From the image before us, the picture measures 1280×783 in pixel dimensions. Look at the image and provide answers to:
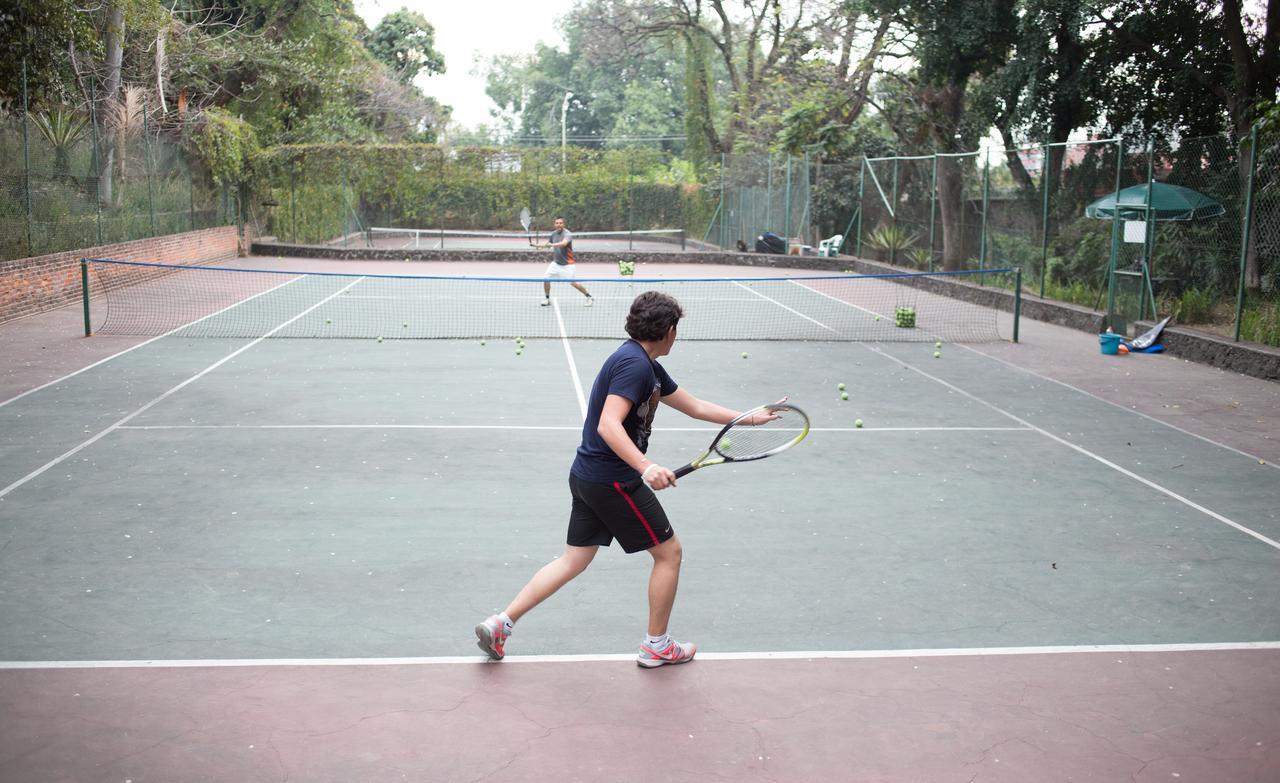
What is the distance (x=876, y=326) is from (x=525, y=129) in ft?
242

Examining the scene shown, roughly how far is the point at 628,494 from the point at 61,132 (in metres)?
19.9

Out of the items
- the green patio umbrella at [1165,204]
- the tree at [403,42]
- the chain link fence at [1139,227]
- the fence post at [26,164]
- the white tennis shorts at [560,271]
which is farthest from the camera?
the tree at [403,42]

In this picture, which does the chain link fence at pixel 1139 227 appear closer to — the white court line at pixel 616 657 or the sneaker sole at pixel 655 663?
the white court line at pixel 616 657

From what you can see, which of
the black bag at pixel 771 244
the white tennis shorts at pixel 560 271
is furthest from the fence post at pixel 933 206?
A: the white tennis shorts at pixel 560 271

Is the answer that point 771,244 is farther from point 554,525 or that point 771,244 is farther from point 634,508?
point 634,508

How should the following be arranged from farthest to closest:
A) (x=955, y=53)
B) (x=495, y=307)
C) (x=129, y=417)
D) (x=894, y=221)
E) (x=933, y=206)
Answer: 1. (x=894, y=221)
2. (x=955, y=53)
3. (x=933, y=206)
4. (x=495, y=307)
5. (x=129, y=417)

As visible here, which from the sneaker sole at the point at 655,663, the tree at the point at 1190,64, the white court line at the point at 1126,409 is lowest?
the sneaker sole at the point at 655,663

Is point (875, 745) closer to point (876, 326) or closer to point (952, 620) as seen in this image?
point (952, 620)

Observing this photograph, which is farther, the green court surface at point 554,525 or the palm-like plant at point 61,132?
the palm-like plant at point 61,132

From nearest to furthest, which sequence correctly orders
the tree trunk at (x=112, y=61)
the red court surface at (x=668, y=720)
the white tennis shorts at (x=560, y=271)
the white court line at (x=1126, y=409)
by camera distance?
the red court surface at (x=668, y=720)
the white court line at (x=1126, y=409)
the white tennis shorts at (x=560, y=271)
the tree trunk at (x=112, y=61)

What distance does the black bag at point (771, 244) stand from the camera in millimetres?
34062

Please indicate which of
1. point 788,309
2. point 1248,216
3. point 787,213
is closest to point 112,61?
point 788,309

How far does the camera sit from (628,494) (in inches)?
205

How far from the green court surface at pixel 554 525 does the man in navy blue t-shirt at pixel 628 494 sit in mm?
378
